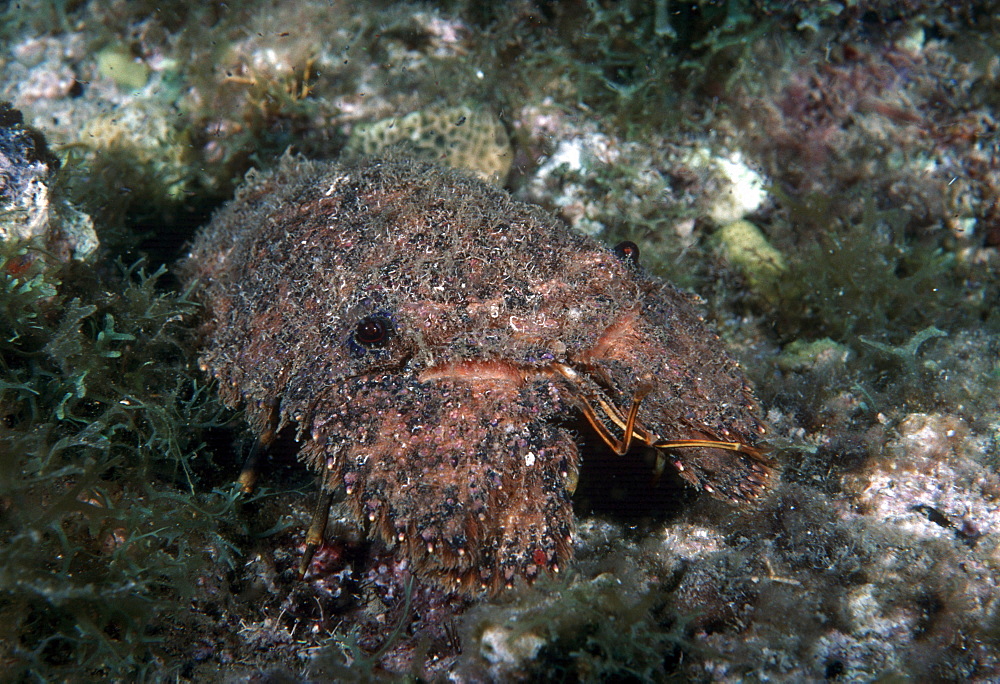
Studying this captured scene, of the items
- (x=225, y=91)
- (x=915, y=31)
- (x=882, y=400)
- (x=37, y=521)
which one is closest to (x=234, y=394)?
(x=37, y=521)

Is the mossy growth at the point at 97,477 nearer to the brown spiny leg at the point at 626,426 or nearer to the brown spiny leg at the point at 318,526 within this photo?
the brown spiny leg at the point at 318,526

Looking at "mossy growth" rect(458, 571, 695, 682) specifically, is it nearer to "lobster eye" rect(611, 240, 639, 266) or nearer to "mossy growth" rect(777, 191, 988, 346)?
"lobster eye" rect(611, 240, 639, 266)

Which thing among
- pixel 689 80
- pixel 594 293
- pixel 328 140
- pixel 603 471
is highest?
pixel 689 80

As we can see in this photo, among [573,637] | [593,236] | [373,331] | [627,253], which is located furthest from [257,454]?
[593,236]

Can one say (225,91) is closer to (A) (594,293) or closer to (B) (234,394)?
(B) (234,394)

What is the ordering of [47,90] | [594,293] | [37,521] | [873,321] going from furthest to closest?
[47,90]
[873,321]
[594,293]
[37,521]

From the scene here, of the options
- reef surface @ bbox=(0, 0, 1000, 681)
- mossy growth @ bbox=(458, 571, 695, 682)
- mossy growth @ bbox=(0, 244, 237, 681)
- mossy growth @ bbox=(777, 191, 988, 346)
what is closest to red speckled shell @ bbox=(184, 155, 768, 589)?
mossy growth @ bbox=(458, 571, 695, 682)

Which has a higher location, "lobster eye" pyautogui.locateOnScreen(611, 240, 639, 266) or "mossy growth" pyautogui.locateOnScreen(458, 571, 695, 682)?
"lobster eye" pyautogui.locateOnScreen(611, 240, 639, 266)
